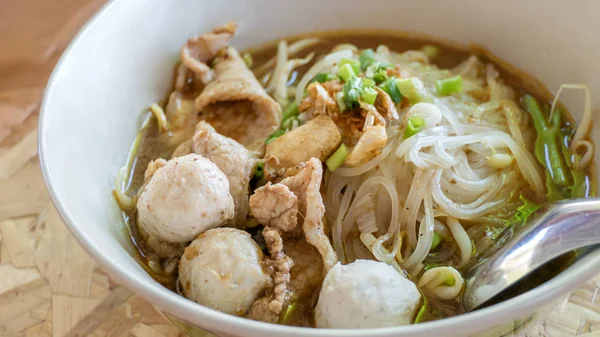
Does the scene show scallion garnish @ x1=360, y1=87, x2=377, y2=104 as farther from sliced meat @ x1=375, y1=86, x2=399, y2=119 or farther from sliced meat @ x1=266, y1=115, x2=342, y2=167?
sliced meat @ x1=266, y1=115, x2=342, y2=167

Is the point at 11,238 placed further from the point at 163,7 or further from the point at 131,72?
the point at 163,7

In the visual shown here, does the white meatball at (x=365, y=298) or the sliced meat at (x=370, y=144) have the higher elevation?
the sliced meat at (x=370, y=144)

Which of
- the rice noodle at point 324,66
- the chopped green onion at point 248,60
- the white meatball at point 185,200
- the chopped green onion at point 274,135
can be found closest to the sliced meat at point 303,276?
the white meatball at point 185,200

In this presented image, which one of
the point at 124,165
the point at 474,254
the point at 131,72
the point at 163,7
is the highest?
the point at 163,7

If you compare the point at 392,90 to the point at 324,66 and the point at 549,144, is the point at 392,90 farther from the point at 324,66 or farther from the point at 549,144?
the point at 549,144

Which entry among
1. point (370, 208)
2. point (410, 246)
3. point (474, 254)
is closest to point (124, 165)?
point (370, 208)

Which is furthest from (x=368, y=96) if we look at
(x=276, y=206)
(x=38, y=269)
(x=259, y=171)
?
(x=38, y=269)

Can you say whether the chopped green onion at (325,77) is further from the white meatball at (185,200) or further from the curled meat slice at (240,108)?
the white meatball at (185,200)
